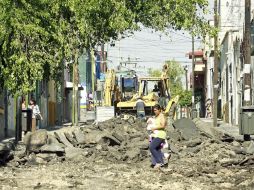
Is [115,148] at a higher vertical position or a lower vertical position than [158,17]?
lower

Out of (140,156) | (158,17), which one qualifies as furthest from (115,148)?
(158,17)

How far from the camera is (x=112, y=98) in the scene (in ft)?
136

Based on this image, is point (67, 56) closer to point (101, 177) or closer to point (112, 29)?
point (112, 29)

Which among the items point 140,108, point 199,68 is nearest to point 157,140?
point 140,108

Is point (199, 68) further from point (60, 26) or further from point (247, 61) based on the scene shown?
point (60, 26)

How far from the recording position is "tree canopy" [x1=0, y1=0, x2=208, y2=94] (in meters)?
17.3

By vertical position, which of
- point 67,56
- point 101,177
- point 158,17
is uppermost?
point 158,17

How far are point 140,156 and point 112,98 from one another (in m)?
23.5

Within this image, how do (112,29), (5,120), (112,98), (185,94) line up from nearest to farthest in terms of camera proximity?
(112,29) → (5,120) → (112,98) → (185,94)

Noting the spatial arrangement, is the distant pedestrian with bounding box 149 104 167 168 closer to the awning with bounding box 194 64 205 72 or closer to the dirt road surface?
the dirt road surface

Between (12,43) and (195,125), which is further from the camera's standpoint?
(195,125)

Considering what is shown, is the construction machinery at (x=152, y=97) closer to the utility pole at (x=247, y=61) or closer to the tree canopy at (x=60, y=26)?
the utility pole at (x=247, y=61)

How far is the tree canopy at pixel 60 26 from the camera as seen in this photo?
17.3 meters

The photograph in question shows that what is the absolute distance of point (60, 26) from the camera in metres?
19.9
